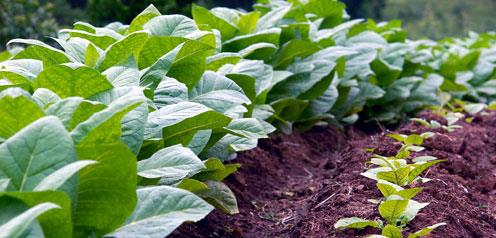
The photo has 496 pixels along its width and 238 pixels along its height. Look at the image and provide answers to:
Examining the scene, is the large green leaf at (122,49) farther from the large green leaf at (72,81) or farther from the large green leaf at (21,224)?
the large green leaf at (21,224)

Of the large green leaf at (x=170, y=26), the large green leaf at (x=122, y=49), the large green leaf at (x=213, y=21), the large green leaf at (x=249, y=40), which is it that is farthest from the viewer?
the large green leaf at (x=249, y=40)

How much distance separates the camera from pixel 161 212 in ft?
5.98

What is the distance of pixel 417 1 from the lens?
25984 millimetres

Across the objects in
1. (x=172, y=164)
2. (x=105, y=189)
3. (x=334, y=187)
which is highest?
(x=105, y=189)

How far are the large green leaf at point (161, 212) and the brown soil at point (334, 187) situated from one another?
81 centimetres

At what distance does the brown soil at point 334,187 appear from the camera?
2.63 metres

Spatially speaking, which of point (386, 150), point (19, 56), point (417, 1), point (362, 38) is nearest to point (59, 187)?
point (19, 56)

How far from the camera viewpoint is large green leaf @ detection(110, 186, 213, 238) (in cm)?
176

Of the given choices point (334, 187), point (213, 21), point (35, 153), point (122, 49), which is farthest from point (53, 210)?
point (213, 21)

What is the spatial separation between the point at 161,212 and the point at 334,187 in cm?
140

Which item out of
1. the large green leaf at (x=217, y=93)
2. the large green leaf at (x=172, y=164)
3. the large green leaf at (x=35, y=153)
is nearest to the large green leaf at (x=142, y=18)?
the large green leaf at (x=217, y=93)

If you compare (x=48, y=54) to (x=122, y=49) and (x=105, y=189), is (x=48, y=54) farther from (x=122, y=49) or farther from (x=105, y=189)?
(x=105, y=189)

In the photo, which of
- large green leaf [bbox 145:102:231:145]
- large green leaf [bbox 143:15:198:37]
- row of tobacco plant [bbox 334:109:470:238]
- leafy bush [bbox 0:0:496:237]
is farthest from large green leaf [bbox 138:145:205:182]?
large green leaf [bbox 143:15:198:37]

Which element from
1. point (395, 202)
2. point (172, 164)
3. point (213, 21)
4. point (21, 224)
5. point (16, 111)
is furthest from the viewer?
point (213, 21)
